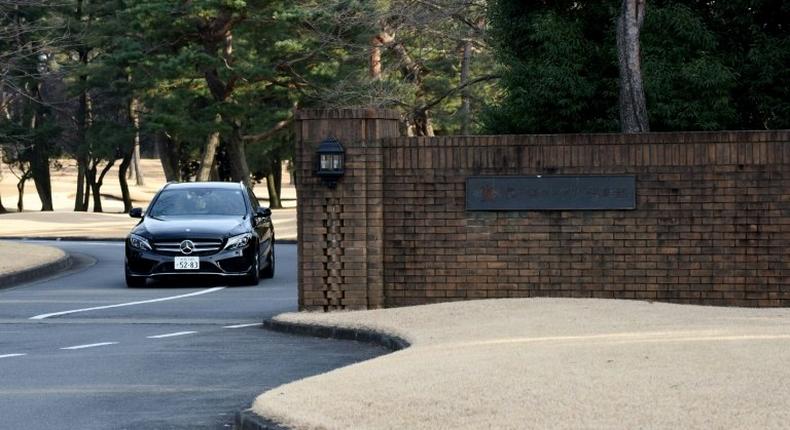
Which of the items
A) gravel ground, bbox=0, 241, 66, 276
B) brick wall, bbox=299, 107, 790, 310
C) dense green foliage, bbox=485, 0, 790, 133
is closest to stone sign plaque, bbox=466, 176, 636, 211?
brick wall, bbox=299, 107, 790, 310

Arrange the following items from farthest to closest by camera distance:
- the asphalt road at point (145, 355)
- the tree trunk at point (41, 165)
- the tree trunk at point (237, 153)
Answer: the tree trunk at point (41, 165) → the tree trunk at point (237, 153) → the asphalt road at point (145, 355)

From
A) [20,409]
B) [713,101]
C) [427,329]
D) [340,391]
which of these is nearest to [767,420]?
[340,391]

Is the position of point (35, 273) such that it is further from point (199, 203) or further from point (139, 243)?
point (139, 243)

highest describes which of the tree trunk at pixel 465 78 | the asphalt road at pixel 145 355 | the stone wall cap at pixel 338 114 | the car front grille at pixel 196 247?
the tree trunk at pixel 465 78

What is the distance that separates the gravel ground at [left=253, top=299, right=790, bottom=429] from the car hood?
9138mm

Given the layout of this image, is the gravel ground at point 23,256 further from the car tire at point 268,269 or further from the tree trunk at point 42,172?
the tree trunk at point 42,172

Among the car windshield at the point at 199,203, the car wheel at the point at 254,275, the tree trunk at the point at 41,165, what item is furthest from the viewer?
the tree trunk at the point at 41,165

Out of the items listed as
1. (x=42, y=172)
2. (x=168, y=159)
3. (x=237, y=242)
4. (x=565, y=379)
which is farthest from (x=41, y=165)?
(x=565, y=379)

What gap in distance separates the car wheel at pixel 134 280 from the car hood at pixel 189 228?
652 mm

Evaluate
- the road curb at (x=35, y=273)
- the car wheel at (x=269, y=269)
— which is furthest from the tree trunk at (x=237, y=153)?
the car wheel at (x=269, y=269)

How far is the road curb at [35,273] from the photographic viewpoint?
23.9 meters

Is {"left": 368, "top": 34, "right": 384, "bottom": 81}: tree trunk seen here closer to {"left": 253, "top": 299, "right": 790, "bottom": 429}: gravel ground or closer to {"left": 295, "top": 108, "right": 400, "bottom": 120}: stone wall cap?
{"left": 295, "top": 108, "right": 400, "bottom": 120}: stone wall cap

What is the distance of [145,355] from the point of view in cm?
1360

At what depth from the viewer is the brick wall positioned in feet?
53.0
